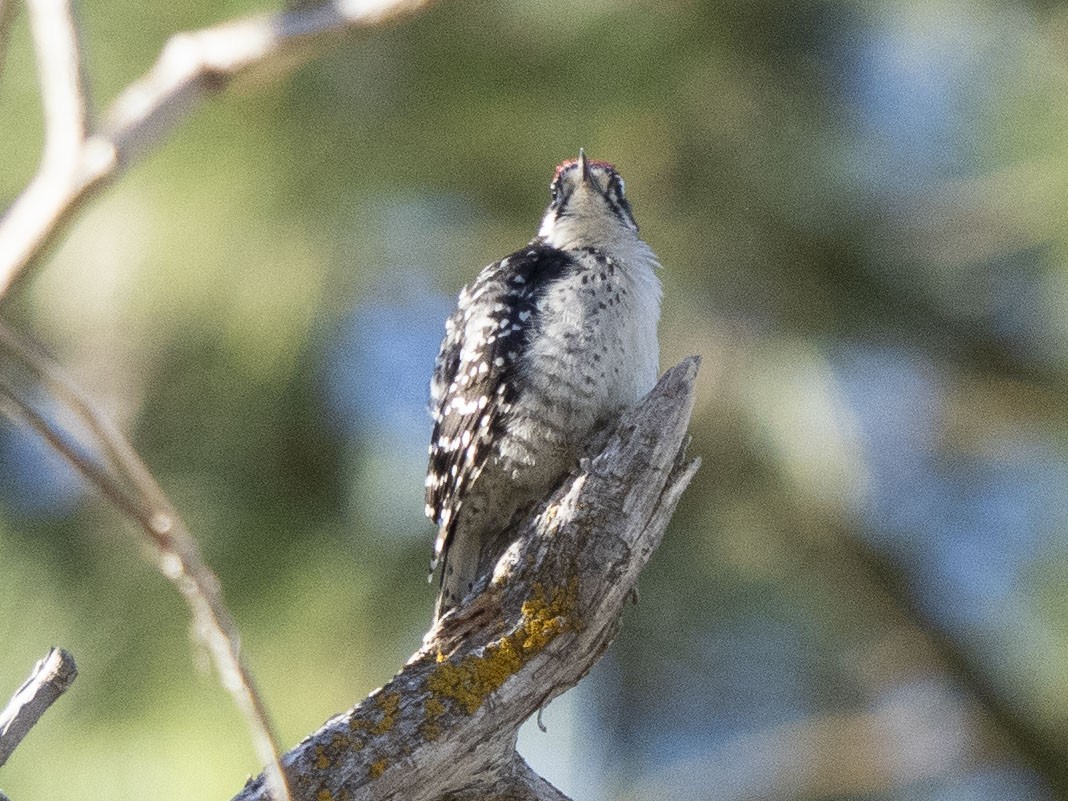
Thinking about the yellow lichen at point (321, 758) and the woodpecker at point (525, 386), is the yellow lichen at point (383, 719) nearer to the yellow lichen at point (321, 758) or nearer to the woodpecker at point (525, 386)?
the yellow lichen at point (321, 758)

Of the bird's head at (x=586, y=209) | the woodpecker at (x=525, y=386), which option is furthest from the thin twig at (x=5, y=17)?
the bird's head at (x=586, y=209)

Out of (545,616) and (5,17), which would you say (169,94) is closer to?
(5,17)

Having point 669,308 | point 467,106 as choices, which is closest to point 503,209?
point 467,106

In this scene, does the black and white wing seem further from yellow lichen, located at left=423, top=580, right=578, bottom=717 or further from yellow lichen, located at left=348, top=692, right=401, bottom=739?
yellow lichen, located at left=348, top=692, right=401, bottom=739

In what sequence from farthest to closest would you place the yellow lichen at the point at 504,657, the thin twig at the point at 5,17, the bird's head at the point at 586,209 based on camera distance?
the bird's head at the point at 586,209
the yellow lichen at the point at 504,657
the thin twig at the point at 5,17

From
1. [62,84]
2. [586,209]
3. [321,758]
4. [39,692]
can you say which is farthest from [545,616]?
[62,84]

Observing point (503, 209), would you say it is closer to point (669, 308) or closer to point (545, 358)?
point (669, 308)
